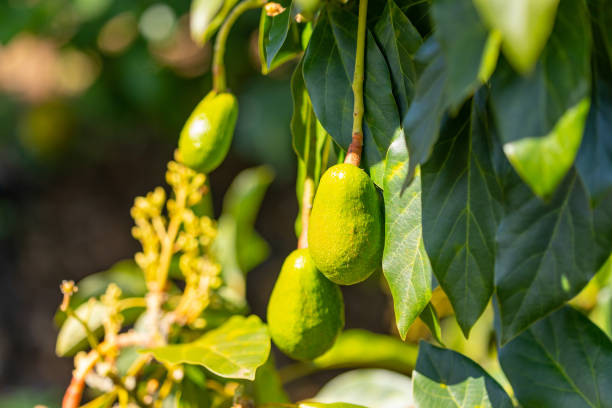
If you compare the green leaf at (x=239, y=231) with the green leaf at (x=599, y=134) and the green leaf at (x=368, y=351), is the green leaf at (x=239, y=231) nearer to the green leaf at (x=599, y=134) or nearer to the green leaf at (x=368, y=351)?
the green leaf at (x=368, y=351)

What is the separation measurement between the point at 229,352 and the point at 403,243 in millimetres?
229

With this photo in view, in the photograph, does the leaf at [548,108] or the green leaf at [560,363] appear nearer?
the leaf at [548,108]

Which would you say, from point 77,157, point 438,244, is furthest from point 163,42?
point 438,244

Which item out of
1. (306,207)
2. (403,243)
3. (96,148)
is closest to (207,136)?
(306,207)

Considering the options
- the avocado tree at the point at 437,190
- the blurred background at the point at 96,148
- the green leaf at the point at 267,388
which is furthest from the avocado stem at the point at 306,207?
the blurred background at the point at 96,148

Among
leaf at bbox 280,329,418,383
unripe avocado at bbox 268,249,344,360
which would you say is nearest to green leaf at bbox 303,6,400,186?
unripe avocado at bbox 268,249,344,360

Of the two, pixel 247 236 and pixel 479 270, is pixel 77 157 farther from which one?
pixel 479 270

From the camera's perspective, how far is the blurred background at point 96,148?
6.79 ft

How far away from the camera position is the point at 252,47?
2273mm

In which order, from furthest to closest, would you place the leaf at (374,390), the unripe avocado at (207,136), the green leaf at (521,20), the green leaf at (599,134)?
the leaf at (374,390)
the unripe avocado at (207,136)
the green leaf at (599,134)
the green leaf at (521,20)

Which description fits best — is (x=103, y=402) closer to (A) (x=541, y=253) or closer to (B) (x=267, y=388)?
(B) (x=267, y=388)

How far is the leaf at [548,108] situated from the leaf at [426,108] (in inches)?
1.5

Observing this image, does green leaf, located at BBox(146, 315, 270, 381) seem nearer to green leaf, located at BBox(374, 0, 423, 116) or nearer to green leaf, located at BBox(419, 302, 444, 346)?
green leaf, located at BBox(419, 302, 444, 346)

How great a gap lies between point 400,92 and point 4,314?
2.59 metres
